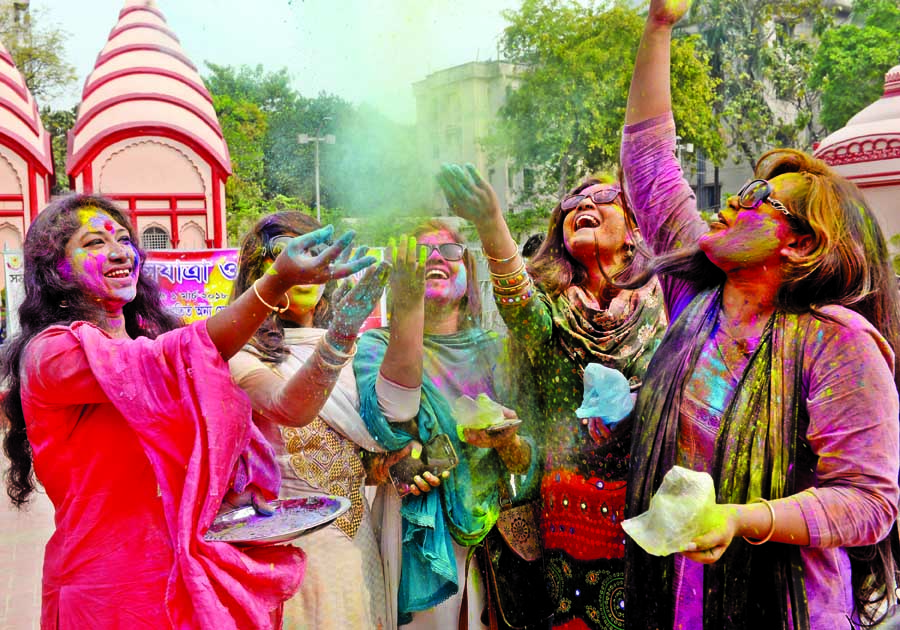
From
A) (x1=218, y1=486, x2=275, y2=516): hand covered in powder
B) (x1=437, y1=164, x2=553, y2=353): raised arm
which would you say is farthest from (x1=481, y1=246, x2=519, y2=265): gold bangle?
(x1=218, y1=486, x2=275, y2=516): hand covered in powder

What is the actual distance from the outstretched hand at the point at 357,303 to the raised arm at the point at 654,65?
0.81 metres

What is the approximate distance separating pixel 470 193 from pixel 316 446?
3.08 feet

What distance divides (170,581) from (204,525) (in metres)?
0.15

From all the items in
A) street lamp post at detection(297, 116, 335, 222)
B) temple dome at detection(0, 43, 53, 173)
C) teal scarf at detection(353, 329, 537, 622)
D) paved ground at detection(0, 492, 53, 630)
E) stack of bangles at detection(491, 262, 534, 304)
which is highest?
temple dome at detection(0, 43, 53, 173)

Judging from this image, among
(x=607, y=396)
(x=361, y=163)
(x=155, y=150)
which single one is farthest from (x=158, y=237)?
(x=607, y=396)

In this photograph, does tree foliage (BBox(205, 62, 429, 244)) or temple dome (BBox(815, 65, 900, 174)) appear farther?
temple dome (BBox(815, 65, 900, 174))

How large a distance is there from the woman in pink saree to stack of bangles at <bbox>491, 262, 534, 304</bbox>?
76 cm

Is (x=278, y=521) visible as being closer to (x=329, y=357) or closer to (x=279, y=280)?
(x=329, y=357)

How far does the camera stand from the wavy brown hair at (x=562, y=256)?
2.96m

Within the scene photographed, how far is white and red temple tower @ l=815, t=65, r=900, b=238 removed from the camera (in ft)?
46.7

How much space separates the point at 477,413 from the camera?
2729 mm

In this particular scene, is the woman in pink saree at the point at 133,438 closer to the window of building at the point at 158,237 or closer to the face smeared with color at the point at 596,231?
the face smeared with color at the point at 596,231

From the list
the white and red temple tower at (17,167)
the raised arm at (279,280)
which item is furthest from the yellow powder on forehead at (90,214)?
the white and red temple tower at (17,167)

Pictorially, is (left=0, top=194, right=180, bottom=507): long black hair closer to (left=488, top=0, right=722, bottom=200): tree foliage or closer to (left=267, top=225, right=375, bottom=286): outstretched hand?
(left=267, top=225, right=375, bottom=286): outstretched hand
